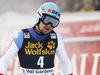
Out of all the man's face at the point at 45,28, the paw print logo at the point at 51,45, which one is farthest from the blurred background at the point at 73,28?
the man's face at the point at 45,28

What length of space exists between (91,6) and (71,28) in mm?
1297

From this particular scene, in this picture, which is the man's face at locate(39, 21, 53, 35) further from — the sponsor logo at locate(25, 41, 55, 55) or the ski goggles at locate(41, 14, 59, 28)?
the sponsor logo at locate(25, 41, 55, 55)

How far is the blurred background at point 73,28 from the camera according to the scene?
21.0ft

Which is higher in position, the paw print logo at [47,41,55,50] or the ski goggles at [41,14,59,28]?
the ski goggles at [41,14,59,28]

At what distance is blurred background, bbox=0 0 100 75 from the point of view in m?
6.39

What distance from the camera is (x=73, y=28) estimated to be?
693 centimetres

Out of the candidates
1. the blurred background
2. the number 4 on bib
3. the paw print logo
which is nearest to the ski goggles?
the paw print logo

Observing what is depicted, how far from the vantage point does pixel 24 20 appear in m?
7.67

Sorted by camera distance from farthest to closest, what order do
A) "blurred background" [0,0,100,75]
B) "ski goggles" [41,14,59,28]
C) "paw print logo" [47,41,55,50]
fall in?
"blurred background" [0,0,100,75], "paw print logo" [47,41,55,50], "ski goggles" [41,14,59,28]

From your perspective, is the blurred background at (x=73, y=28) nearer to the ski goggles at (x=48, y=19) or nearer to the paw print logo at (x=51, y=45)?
the paw print logo at (x=51, y=45)

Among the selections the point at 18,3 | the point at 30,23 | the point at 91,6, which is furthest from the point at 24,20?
the point at 91,6

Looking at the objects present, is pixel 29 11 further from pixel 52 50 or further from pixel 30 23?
pixel 52 50

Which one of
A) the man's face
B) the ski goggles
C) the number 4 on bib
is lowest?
the number 4 on bib

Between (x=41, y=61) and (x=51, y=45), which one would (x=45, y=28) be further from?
(x=41, y=61)
